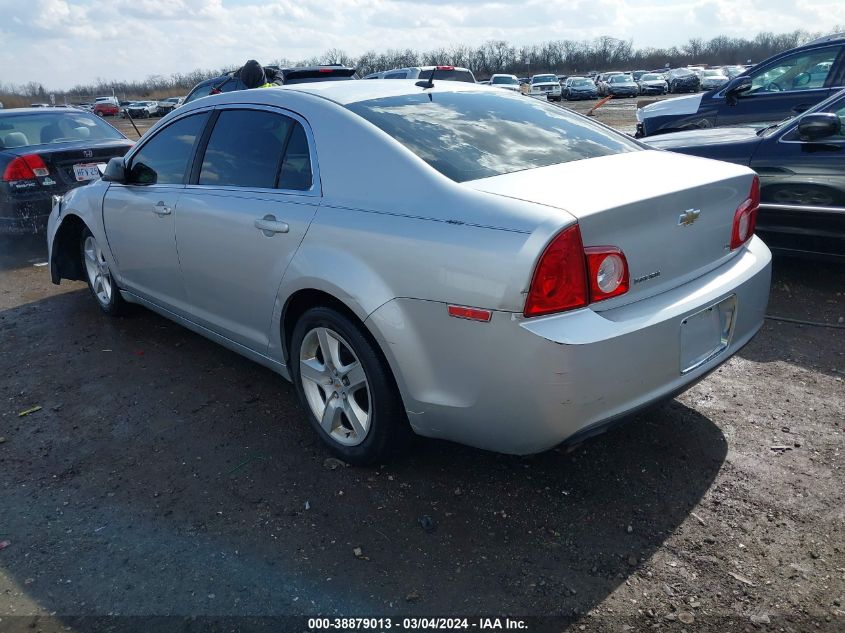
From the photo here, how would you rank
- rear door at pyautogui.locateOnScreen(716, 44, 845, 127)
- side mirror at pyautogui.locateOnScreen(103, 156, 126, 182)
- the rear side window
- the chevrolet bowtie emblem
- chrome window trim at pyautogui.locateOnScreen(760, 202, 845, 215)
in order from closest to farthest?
the chevrolet bowtie emblem
the rear side window
side mirror at pyautogui.locateOnScreen(103, 156, 126, 182)
chrome window trim at pyautogui.locateOnScreen(760, 202, 845, 215)
rear door at pyautogui.locateOnScreen(716, 44, 845, 127)

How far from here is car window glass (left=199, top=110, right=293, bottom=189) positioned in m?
3.38

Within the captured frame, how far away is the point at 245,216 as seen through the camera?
338 centimetres

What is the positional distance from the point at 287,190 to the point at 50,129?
645 cm

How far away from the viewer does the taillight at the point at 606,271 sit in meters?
2.38

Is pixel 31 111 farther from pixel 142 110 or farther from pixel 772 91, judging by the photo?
pixel 142 110

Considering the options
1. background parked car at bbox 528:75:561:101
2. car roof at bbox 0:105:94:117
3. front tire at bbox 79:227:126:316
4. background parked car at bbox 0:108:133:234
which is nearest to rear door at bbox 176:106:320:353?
front tire at bbox 79:227:126:316

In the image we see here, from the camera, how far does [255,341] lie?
11.6ft

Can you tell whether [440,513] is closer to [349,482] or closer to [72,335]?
[349,482]

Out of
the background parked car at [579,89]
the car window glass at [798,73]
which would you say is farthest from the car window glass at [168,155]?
the background parked car at [579,89]

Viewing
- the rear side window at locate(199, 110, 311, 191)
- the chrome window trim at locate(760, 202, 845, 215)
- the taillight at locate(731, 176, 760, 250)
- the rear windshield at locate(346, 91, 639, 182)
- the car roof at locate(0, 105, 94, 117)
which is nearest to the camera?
the rear windshield at locate(346, 91, 639, 182)

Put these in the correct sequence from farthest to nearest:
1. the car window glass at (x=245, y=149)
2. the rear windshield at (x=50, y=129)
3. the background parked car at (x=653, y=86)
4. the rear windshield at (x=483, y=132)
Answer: the background parked car at (x=653, y=86) < the rear windshield at (x=50, y=129) < the car window glass at (x=245, y=149) < the rear windshield at (x=483, y=132)

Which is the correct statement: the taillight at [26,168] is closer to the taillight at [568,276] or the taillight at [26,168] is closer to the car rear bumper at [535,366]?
the car rear bumper at [535,366]

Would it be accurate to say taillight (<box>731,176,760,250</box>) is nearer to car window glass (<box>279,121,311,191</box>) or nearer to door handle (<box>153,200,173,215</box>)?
car window glass (<box>279,121,311,191</box>)

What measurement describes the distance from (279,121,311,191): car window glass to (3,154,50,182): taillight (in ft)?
17.7
